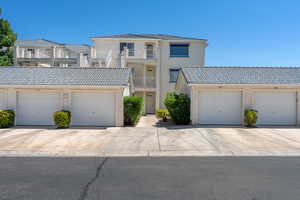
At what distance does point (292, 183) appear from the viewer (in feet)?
15.4

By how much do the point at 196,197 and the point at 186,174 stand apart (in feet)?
4.04

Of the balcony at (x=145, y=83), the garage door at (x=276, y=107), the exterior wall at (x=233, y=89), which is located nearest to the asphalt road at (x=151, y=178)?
the exterior wall at (x=233, y=89)

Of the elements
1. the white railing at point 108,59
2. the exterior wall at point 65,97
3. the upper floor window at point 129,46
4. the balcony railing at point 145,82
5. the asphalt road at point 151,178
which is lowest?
the asphalt road at point 151,178

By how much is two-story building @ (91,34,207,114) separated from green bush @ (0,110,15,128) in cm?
1189

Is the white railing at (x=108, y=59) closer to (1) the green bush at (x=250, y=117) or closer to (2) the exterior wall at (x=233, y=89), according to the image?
(2) the exterior wall at (x=233, y=89)

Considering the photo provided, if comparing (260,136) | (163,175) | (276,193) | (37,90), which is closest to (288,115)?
(260,136)

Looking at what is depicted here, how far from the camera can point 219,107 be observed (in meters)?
13.2

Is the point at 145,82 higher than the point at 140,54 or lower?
lower

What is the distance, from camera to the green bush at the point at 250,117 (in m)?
12.4

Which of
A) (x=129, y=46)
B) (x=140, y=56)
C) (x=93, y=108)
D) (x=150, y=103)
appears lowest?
(x=93, y=108)

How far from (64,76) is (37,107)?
275cm

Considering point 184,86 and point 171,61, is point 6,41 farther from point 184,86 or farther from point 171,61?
point 184,86

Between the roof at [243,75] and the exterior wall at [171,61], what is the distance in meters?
8.00

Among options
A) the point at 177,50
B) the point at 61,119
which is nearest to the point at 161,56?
the point at 177,50
